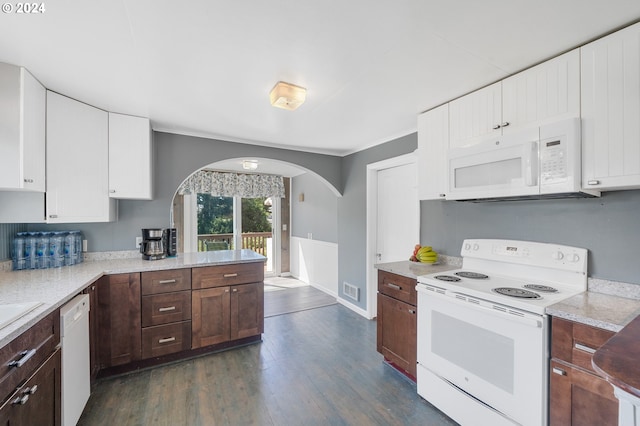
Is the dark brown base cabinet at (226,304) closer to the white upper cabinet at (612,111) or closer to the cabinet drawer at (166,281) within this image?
the cabinet drawer at (166,281)

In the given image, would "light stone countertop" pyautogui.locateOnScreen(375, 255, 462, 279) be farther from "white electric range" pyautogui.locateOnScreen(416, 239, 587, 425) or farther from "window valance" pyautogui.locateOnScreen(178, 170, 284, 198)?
"window valance" pyautogui.locateOnScreen(178, 170, 284, 198)

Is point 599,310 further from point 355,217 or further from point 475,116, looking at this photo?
point 355,217

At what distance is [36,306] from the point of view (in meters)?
1.34

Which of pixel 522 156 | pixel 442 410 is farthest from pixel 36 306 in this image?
pixel 522 156

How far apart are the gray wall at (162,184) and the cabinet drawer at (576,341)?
3180 millimetres

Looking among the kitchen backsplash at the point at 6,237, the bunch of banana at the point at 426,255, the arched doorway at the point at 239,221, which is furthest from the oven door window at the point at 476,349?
the kitchen backsplash at the point at 6,237

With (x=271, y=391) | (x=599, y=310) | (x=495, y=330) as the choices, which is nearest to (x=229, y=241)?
(x=271, y=391)

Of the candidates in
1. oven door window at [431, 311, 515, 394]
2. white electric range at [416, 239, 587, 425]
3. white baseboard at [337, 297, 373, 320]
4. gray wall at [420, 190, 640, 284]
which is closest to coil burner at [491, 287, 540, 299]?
white electric range at [416, 239, 587, 425]

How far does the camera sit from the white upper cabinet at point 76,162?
2123 mm

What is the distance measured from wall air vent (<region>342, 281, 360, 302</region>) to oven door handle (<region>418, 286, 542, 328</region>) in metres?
1.89

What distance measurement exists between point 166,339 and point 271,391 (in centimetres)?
108

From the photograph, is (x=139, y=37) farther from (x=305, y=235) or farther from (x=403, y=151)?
(x=305, y=235)

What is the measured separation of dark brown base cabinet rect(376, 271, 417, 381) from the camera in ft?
7.01

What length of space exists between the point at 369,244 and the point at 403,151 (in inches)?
48.9
